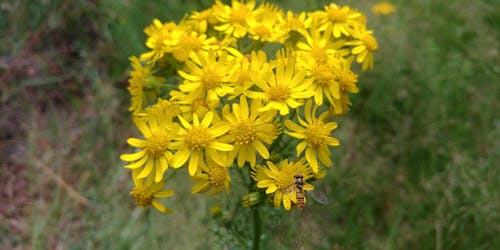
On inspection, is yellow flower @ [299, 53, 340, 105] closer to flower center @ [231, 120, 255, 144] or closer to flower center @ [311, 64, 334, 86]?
flower center @ [311, 64, 334, 86]

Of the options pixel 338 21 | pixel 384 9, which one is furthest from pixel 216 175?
pixel 384 9

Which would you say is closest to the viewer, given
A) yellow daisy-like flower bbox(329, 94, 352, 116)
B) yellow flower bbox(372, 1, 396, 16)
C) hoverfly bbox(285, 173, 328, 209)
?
hoverfly bbox(285, 173, 328, 209)

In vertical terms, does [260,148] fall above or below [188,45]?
below

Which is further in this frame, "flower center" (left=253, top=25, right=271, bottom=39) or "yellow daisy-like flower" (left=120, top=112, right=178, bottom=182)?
"flower center" (left=253, top=25, right=271, bottom=39)

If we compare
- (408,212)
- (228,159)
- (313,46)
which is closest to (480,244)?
(408,212)

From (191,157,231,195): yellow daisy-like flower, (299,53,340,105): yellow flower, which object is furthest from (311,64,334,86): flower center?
(191,157,231,195): yellow daisy-like flower

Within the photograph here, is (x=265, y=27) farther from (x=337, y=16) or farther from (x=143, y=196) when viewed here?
(x=143, y=196)

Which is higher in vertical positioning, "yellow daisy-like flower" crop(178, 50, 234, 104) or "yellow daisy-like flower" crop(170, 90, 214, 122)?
"yellow daisy-like flower" crop(178, 50, 234, 104)
